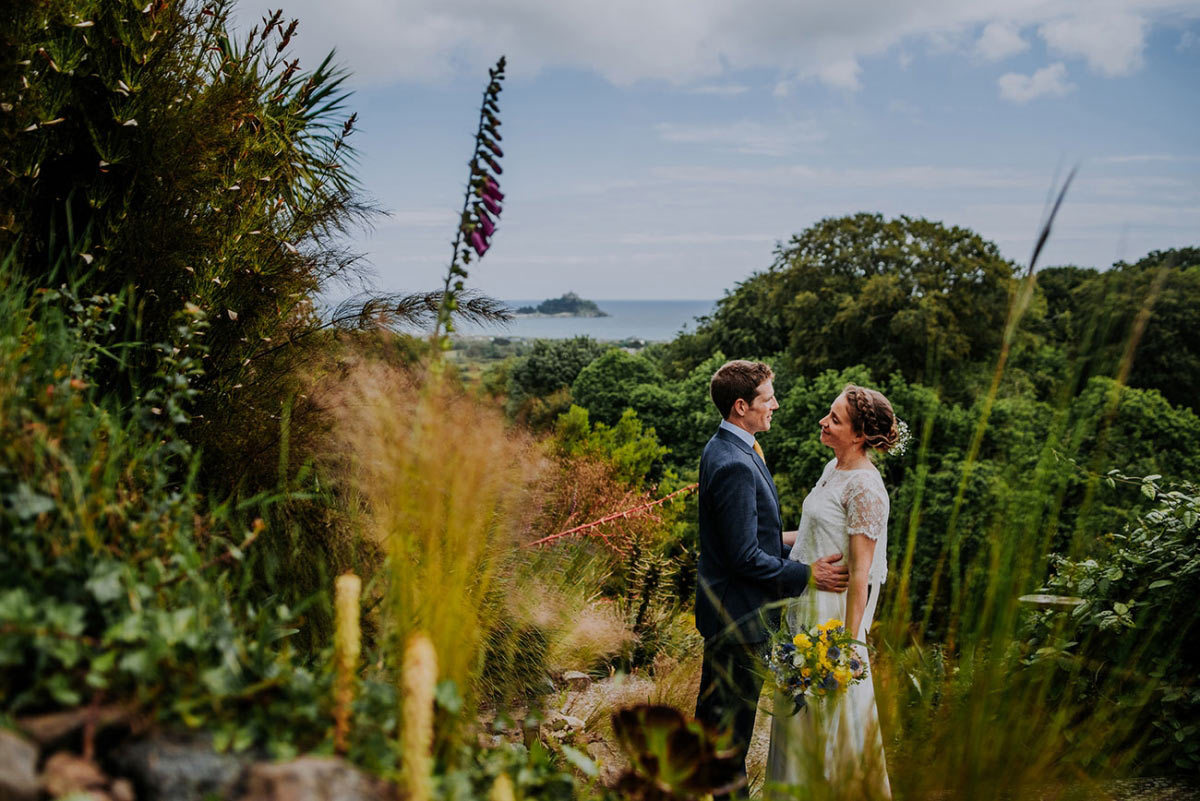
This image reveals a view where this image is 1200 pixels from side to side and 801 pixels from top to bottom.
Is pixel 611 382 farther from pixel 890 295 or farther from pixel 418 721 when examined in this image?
pixel 418 721

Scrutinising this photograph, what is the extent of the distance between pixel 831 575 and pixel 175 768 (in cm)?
284

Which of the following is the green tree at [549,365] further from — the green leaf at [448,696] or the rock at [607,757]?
the green leaf at [448,696]

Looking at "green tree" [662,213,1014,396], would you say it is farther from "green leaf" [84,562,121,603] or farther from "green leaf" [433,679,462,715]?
"green leaf" [84,562,121,603]

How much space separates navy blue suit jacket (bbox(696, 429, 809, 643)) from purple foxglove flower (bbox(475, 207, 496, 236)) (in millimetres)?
1735

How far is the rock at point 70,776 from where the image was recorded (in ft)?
3.90

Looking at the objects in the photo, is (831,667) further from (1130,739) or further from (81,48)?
(81,48)

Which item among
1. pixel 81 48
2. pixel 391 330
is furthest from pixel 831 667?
pixel 81 48

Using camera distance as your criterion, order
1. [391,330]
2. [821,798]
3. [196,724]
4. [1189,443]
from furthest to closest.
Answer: [1189,443], [391,330], [821,798], [196,724]

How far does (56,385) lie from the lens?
179 cm

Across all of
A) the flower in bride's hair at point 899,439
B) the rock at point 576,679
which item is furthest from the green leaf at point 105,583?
the rock at point 576,679

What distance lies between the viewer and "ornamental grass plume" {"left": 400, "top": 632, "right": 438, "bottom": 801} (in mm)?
1316

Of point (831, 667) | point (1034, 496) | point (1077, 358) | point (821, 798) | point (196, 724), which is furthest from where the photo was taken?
point (831, 667)

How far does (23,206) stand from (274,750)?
8.11 ft

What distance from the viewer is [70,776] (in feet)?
3.98
